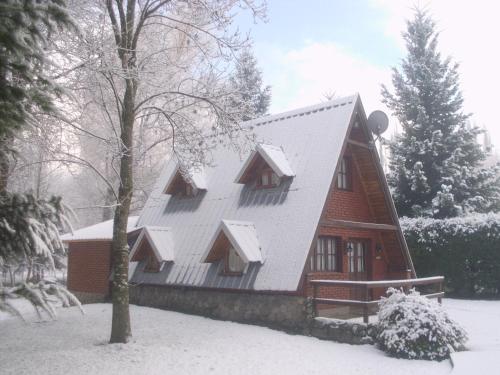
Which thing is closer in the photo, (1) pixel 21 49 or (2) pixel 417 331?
(1) pixel 21 49

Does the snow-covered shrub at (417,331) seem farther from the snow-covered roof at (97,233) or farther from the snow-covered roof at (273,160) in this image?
the snow-covered roof at (97,233)

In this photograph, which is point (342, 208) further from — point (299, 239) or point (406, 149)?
point (406, 149)

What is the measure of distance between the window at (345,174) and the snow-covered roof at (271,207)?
1.35 meters

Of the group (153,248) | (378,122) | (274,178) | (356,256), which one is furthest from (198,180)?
(378,122)

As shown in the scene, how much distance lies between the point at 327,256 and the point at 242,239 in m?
2.99

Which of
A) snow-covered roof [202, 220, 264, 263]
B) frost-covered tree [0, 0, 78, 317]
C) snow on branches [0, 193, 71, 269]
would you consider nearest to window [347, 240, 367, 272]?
snow-covered roof [202, 220, 264, 263]

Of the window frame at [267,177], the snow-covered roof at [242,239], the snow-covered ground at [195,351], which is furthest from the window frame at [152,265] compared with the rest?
the window frame at [267,177]

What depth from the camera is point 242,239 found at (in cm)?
1310

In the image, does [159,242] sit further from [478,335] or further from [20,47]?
[20,47]

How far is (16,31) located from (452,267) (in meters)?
18.4

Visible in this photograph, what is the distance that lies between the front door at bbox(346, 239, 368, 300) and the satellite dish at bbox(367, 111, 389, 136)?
357 cm

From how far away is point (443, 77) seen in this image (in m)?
24.5

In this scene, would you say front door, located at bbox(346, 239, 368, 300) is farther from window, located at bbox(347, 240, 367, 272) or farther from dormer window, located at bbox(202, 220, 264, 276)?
dormer window, located at bbox(202, 220, 264, 276)

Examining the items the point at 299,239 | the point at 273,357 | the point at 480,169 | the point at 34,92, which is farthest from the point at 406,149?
the point at 34,92
